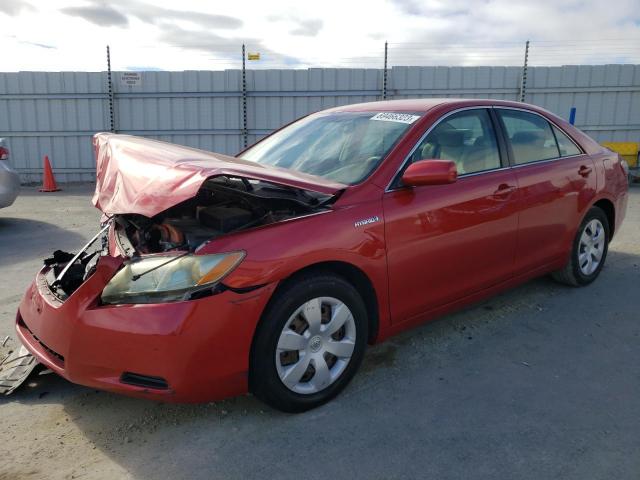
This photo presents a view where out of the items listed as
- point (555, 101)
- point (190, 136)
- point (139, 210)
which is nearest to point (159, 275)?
point (139, 210)

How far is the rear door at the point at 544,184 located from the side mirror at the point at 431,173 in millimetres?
1030

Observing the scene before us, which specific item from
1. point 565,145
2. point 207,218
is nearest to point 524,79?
point 565,145

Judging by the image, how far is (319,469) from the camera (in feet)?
7.77

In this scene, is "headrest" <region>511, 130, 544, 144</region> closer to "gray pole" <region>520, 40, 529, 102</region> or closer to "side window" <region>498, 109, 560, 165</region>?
"side window" <region>498, 109, 560, 165</region>

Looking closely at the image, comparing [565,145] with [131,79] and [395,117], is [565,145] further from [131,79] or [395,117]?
[131,79]

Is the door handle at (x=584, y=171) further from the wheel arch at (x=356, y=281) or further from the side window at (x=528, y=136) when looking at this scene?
the wheel arch at (x=356, y=281)

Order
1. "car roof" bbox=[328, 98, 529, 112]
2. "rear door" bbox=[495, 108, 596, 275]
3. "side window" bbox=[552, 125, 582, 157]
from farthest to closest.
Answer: "side window" bbox=[552, 125, 582, 157] → "rear door" bbox=[495, 108, 596, 275] → "car roof" bbox=[328, 98, 529, 112]

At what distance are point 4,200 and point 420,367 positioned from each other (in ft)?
22.4

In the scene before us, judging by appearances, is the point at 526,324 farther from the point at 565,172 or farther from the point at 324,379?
the point at 324,379

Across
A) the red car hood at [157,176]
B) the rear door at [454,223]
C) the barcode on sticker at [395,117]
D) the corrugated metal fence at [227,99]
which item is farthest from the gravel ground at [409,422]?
the corrugated metal fence at [227,99]

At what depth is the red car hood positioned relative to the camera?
2520 millimetres

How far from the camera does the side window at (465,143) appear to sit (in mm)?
3385

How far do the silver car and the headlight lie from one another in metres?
6.14

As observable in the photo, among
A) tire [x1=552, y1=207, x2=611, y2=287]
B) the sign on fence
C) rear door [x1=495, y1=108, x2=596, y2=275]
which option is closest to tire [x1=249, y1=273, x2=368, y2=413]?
rear door [x1=495, y1=108, x2=596, y2=275]
